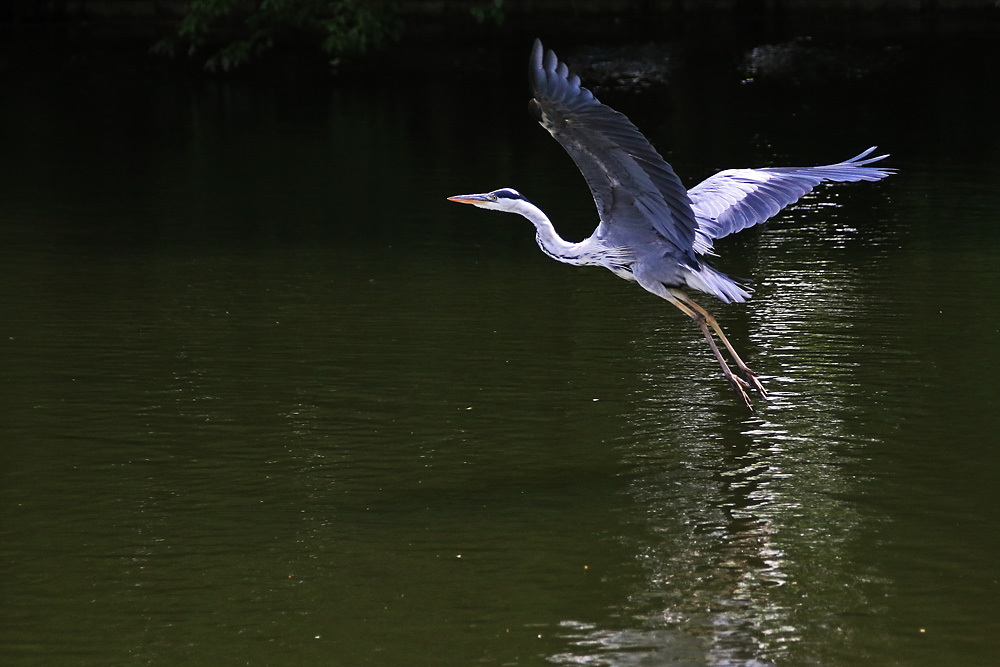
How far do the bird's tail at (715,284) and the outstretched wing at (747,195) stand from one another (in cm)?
34

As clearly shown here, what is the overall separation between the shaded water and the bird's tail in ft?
2.74

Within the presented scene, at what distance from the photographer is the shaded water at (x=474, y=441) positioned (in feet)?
20.3

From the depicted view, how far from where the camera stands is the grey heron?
739 cm

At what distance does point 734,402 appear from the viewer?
9.41m

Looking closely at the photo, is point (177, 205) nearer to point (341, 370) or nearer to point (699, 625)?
point (341, 370)

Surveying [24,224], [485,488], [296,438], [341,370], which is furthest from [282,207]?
[485,488]

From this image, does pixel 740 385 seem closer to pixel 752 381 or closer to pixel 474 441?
pixel 752 381

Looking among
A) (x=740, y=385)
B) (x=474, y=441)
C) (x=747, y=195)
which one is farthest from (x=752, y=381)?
(x=474, y=441)

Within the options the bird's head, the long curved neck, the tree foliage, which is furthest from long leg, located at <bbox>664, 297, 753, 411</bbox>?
the tree foliage

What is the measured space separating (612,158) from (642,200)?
531 mm

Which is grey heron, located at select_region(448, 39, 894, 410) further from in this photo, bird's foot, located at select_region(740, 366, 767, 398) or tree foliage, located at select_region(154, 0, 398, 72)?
tree foliage, located at select_region(154, 0, 398, 72)

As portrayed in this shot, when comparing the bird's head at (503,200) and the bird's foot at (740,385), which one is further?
the bird's foot at (740,385)

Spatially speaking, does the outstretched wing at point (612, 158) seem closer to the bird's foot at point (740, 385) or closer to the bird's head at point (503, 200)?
the bird's head at point (503, 200)

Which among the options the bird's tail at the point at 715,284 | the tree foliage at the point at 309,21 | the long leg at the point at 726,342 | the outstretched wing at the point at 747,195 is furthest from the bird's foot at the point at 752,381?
the tree foliage at the point at 309,21
